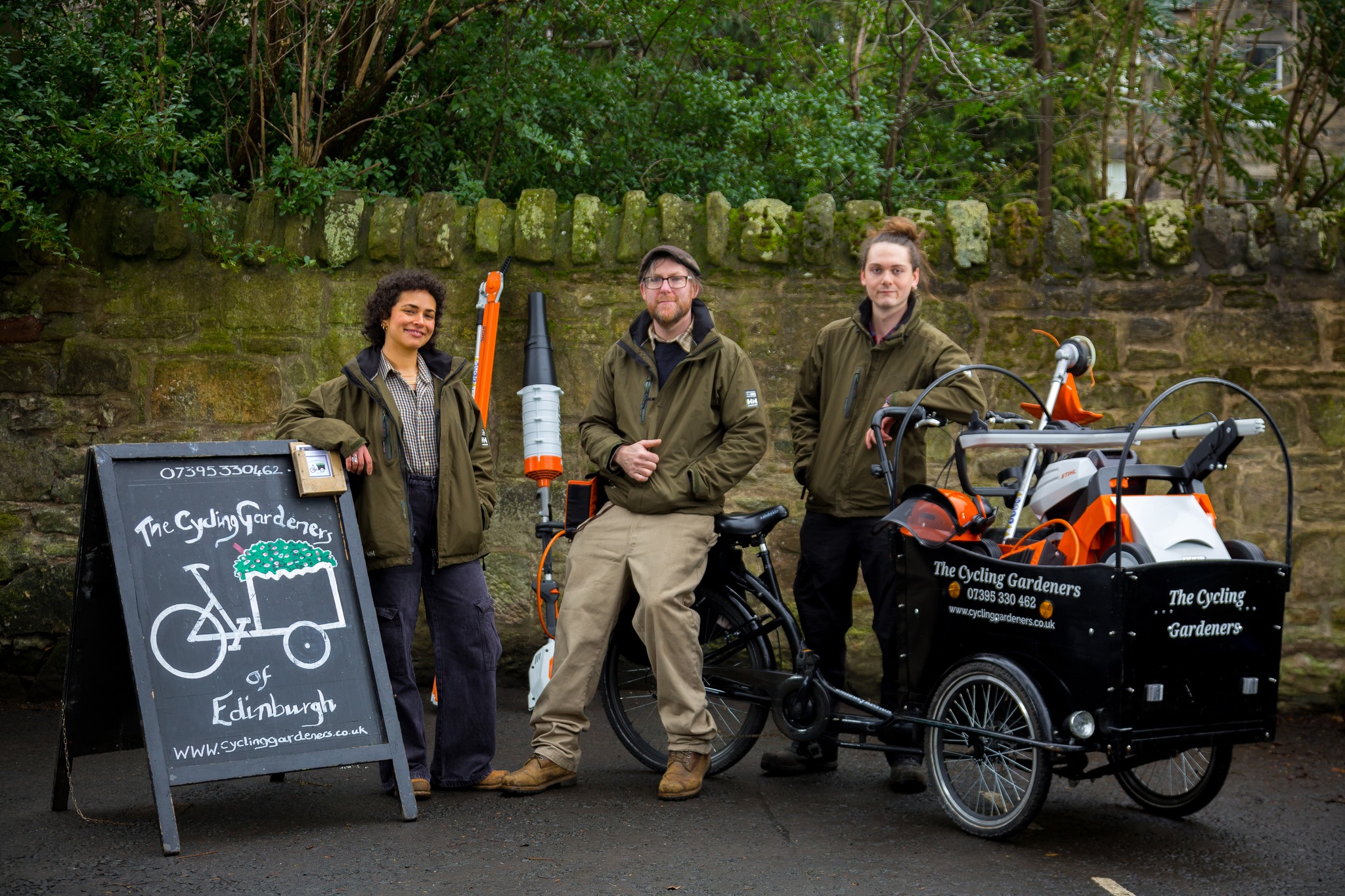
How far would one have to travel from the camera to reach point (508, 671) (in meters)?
6.17

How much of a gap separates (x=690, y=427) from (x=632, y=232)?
174 cm

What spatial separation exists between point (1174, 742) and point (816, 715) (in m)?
1.28

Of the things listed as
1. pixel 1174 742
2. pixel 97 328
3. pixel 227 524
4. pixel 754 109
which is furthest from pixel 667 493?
pixel 754 109

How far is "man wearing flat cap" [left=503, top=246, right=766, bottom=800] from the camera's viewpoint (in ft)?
14.6

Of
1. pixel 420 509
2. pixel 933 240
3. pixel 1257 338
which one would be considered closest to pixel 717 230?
pixel 933 240

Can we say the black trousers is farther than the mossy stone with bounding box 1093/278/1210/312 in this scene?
No

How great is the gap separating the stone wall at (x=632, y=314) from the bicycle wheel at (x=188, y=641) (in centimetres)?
198

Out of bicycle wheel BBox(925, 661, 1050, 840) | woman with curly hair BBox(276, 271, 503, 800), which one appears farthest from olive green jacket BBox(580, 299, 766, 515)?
bicycle wheel BBox(925, 661, 1050, 840)

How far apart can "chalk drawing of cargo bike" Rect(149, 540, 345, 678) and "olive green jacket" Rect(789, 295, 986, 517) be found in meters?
1.83

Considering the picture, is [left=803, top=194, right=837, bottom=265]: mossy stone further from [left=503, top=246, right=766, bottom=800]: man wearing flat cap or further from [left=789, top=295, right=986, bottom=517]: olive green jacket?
[left=503, top=246, right=766, bottom=800]: man wearing flat cap

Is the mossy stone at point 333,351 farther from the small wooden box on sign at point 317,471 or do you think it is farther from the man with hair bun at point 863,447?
the man with hair bun at point 863,447

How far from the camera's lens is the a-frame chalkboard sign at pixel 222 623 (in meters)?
4.02

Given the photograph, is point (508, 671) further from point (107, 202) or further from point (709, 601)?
point (107, 202)

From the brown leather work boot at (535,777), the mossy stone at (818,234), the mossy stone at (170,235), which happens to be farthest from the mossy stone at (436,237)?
the brown leather work boot at (535,777)
